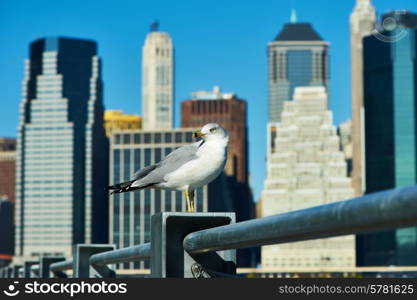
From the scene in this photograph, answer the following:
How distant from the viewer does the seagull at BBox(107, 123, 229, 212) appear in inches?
274

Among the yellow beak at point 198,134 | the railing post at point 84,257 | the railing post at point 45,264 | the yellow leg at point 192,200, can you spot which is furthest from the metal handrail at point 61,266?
the yellow leg at point 192,200

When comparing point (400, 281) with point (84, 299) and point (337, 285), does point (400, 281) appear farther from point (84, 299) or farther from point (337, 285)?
point (84, 299)

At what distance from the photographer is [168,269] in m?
6.50

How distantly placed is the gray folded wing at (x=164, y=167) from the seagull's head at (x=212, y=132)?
0.28 ft

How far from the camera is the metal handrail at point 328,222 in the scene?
445 cm

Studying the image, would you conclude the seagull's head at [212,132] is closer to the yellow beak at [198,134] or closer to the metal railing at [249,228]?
the yellow beak at [198,134]

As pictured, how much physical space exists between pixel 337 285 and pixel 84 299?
1.13 m

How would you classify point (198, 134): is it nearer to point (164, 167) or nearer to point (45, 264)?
point (164, 167)

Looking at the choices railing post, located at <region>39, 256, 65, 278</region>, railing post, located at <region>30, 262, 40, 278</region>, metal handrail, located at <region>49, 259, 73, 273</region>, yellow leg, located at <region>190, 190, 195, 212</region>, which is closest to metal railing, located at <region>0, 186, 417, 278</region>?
yellow leg, located at <region>190, 190, 195, 212</region>

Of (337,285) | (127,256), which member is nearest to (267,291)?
(337,285)

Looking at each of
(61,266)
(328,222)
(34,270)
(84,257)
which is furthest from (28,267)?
(328,222)

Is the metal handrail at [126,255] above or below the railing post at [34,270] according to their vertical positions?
above

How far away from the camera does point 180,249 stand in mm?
6594

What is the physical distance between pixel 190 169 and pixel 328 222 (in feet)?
7.33
